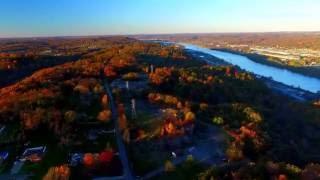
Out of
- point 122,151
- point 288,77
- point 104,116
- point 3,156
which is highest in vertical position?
point 104,116

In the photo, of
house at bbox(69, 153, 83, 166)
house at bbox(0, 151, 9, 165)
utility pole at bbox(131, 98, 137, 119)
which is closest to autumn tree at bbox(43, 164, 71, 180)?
house at bbox(69, 153, 83, 166)

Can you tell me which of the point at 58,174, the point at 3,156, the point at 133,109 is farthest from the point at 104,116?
the point at 58,174

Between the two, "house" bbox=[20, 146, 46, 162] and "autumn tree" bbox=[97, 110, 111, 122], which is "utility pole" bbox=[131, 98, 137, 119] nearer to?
"autumn tree" bbox=[97, 110, 111, 122]

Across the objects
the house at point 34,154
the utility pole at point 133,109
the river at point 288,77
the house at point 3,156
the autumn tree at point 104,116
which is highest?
the autumn tree at point 104,116

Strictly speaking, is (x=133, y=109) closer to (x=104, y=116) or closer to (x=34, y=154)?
(x=104, y=116)

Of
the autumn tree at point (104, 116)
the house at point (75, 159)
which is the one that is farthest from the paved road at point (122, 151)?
the house at point (75, 159)

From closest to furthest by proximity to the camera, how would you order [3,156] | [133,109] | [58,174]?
[58,174]
[3,156]
[133,109]

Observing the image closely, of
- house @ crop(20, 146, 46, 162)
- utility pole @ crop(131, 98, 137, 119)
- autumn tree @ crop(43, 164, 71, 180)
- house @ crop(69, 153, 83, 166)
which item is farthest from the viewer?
utility pole @ crop(131, 98, 137, 119)

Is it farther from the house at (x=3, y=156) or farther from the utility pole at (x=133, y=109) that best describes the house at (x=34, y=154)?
the utility pole at (x=133, y=109)
